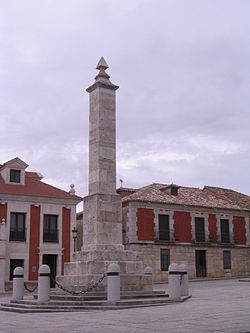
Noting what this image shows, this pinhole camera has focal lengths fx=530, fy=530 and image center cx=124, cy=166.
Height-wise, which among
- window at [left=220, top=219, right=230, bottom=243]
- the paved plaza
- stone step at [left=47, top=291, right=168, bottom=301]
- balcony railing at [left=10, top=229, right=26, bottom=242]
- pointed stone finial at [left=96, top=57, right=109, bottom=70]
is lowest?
the paved plaza

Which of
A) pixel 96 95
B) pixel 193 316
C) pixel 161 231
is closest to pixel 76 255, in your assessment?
pixel 96 95

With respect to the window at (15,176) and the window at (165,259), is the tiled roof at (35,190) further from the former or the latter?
the window at (165,259)

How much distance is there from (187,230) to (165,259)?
3.09 m

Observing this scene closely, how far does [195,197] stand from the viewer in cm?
4244

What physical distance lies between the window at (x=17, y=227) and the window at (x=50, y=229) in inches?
55.7

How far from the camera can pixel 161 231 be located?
38.6 meters

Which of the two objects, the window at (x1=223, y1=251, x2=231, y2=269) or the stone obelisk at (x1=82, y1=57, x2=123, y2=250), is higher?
the stone obelisk at (x1=82, y1=57, x2=123, y2=250)

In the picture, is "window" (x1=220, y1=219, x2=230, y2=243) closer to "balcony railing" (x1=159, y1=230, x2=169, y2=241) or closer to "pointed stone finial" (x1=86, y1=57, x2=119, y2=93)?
"balcony railing" (x1=159, y1=230, x2=169, y2=241)

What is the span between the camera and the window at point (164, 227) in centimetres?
3856

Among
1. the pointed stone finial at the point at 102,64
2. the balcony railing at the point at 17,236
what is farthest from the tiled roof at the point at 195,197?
the pointed stone finial at the point at 102,64

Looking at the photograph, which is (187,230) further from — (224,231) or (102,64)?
(102,64)

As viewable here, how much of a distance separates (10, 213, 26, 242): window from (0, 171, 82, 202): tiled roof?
143 cm

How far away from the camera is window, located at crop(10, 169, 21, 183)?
34219mm

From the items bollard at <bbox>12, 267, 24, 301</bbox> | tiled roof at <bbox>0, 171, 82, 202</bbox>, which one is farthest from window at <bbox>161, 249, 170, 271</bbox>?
bollard at <bbox>12, 267, 24, 301</bbox>
